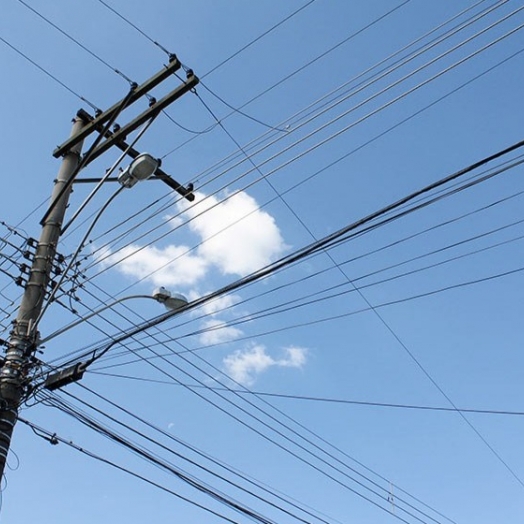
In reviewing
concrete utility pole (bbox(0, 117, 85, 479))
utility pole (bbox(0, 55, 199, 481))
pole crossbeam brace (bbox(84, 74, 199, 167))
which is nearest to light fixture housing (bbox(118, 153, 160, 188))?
utility pole (bbox(0, 55, 199, 481))

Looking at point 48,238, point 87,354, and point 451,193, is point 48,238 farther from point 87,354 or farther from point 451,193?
point 451,193

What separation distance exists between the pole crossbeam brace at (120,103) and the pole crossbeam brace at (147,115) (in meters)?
0.21

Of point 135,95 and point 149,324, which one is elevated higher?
point 135,95

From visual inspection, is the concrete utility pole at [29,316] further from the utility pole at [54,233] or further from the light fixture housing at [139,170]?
the light fixture housing at [139,170]

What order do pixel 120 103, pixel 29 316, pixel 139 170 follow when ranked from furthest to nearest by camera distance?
pixel 120 103
pixel 29 316
pixel 139 170

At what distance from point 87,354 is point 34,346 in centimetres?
71

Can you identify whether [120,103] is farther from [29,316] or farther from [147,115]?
[29,316]

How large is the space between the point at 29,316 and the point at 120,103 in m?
3.00

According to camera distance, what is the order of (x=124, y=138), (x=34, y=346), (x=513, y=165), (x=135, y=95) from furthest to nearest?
(x=124, y=138) → (x=135, y=95) → (x=34, y=346) → (x=513, y=165)

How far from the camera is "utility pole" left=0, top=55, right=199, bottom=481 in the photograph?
7984 millimetres

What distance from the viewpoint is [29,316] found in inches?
338

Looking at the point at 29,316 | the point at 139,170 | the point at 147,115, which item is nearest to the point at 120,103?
the point at 147,115

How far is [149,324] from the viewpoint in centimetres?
866

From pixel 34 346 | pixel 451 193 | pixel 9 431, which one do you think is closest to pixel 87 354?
pixel 34 346
